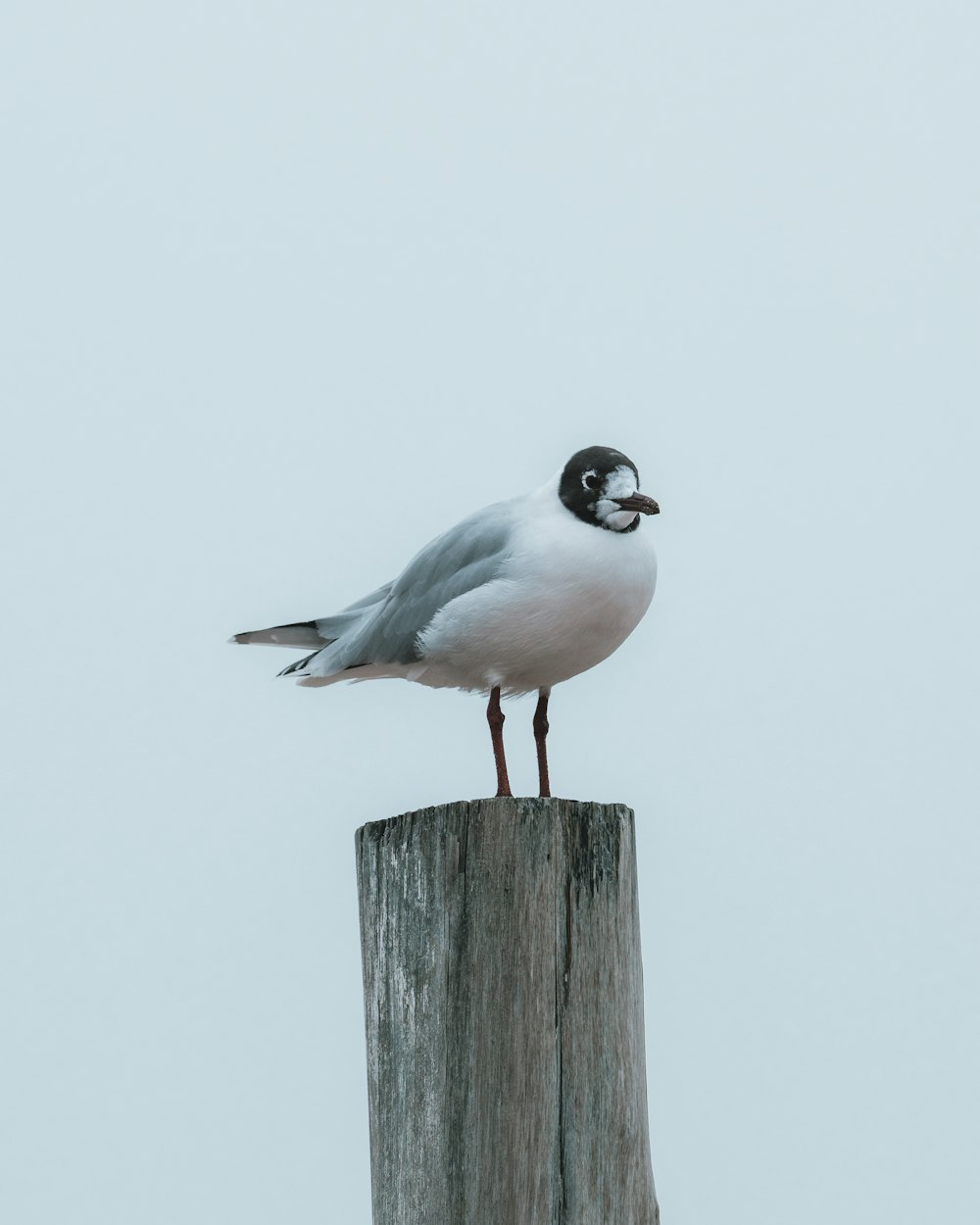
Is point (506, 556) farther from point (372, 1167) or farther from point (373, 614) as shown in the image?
point (372, 1167)

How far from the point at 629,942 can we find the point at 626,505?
5.19 feet

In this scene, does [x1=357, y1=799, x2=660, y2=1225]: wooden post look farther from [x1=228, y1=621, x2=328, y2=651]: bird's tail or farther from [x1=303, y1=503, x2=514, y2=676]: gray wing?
[x1=228, y1=621, x2=328, y2=651]: bird's tail

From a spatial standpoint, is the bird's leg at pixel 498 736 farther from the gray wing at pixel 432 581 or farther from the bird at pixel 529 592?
the gray wing at pixel 432 581

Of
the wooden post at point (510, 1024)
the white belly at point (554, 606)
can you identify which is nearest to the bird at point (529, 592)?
the white belly at point (554, 606)

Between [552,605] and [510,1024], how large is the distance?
155 cm

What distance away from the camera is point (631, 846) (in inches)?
137

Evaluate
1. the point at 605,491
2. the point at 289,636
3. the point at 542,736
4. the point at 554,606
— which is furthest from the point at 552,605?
the point at 289,636

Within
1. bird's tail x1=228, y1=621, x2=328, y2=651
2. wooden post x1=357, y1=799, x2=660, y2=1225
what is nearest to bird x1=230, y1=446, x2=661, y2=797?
bird's tail x1=228, y1=621, x2=328, y2=651

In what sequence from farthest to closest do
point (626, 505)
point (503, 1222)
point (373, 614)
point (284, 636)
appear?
point (284, 636) < point (373, 614) < point (626, 505) < point (503, 1222)

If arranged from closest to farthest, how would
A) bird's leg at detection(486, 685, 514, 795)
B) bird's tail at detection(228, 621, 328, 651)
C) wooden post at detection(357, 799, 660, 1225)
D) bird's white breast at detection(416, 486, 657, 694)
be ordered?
1. wooden post at detection(357, 799, 660, 1225)
2. bird's white breast at detection(416, 486, 657, 694)
3. bird's leg at detection(486, 685, 514, 795)
4. bird's tail at detection(228, 621, 328, 651)

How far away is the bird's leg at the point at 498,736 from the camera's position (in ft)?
15.2

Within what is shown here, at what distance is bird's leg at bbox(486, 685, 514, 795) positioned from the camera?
15.2 ft

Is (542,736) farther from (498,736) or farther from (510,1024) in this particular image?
(510,1024)

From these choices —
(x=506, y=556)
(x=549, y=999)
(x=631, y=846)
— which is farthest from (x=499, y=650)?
(x=549, y=999)
